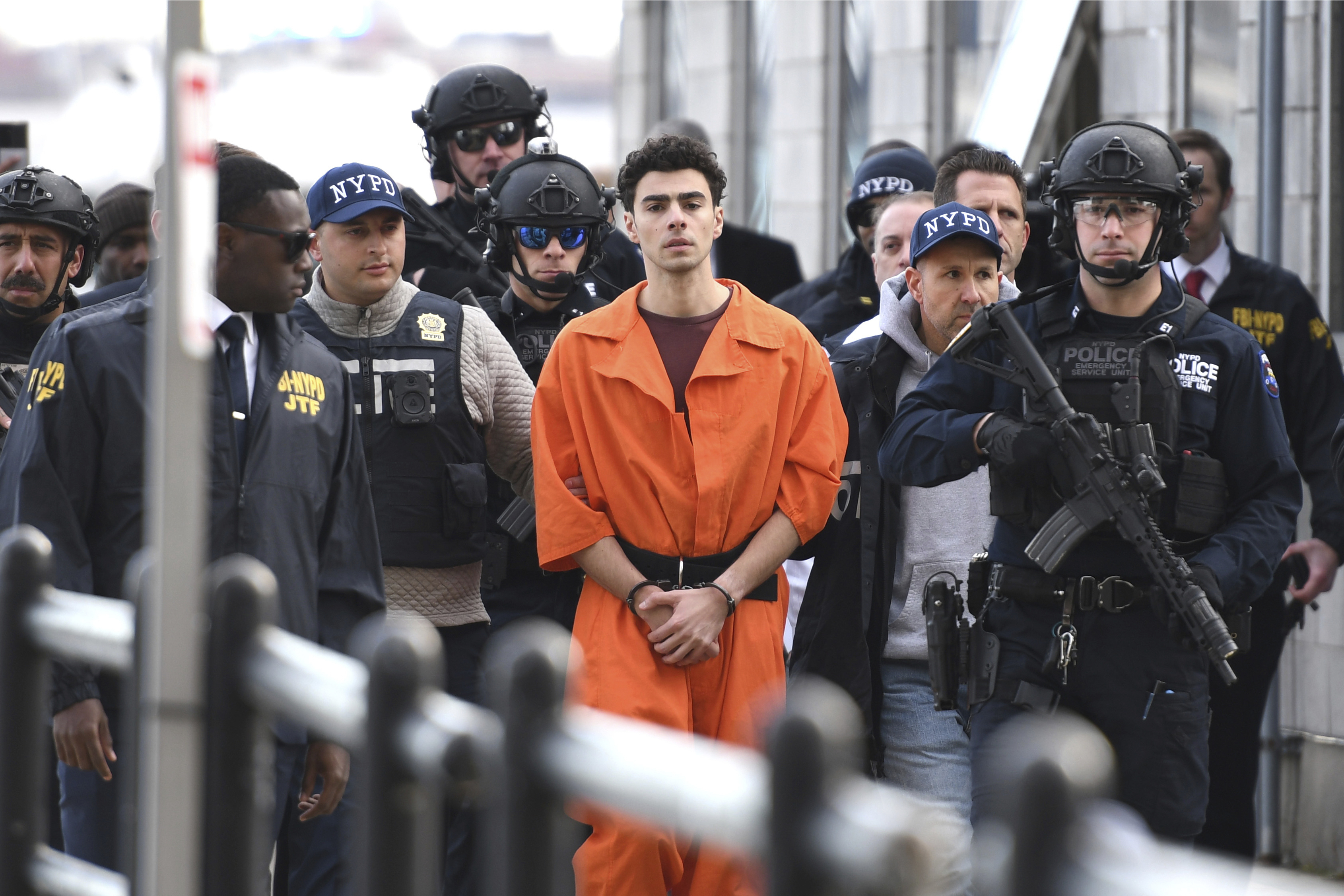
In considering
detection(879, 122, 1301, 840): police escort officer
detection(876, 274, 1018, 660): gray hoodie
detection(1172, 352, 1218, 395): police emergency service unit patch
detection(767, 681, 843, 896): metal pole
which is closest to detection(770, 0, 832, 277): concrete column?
detection(876, 274, 1018, 660): gray hoodie

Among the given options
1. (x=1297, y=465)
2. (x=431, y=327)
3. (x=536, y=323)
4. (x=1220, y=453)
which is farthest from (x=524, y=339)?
(x=1297, y=465)

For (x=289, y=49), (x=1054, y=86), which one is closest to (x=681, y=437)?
(x=289, y=49)

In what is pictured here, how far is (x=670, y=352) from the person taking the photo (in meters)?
4.89

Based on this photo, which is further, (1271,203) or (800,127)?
(800,127)

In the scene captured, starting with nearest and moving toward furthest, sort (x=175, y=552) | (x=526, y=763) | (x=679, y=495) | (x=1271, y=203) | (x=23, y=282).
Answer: (x=526, y=763) → (x=175, y=552) → (x=679, y=495) → (x=23, y=282) → (x=1271, y=203)

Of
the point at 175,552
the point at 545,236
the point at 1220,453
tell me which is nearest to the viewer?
the point at 175,552

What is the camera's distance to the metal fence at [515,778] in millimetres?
1339

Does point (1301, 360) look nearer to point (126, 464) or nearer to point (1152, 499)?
point (1152, 499)

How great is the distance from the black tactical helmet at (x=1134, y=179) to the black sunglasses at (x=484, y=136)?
256 cm

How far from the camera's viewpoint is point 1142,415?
458 centimetres

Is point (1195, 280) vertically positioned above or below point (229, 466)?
above

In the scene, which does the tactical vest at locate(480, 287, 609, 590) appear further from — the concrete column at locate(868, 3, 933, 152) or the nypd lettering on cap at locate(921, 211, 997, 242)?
the concrete column at locate(868, 3, 933, 152)

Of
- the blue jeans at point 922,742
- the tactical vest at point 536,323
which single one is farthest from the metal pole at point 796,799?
the tactical vest at point 536,323

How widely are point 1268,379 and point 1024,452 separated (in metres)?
0.69
